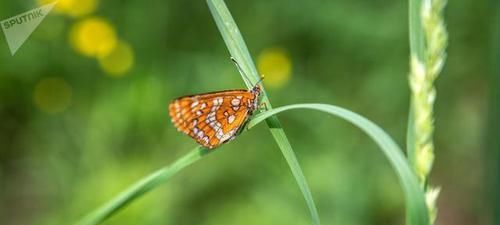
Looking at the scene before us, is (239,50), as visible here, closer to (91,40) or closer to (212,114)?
(212,114)

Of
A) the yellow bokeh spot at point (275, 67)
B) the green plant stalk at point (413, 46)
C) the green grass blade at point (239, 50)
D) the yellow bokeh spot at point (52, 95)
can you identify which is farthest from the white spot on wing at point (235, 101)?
the yellow bokeh spot at point (52, 95)

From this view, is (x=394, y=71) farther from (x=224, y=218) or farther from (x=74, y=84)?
(x=74, y=84)

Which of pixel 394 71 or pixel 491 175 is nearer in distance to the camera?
pixel 491 175

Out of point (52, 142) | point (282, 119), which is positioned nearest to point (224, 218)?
point (282, 119)

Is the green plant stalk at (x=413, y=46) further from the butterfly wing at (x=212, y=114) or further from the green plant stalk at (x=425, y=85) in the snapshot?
the butterfly wing at (x=212, y=114)

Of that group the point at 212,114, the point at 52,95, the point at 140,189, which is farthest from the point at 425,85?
the point at 52,95
